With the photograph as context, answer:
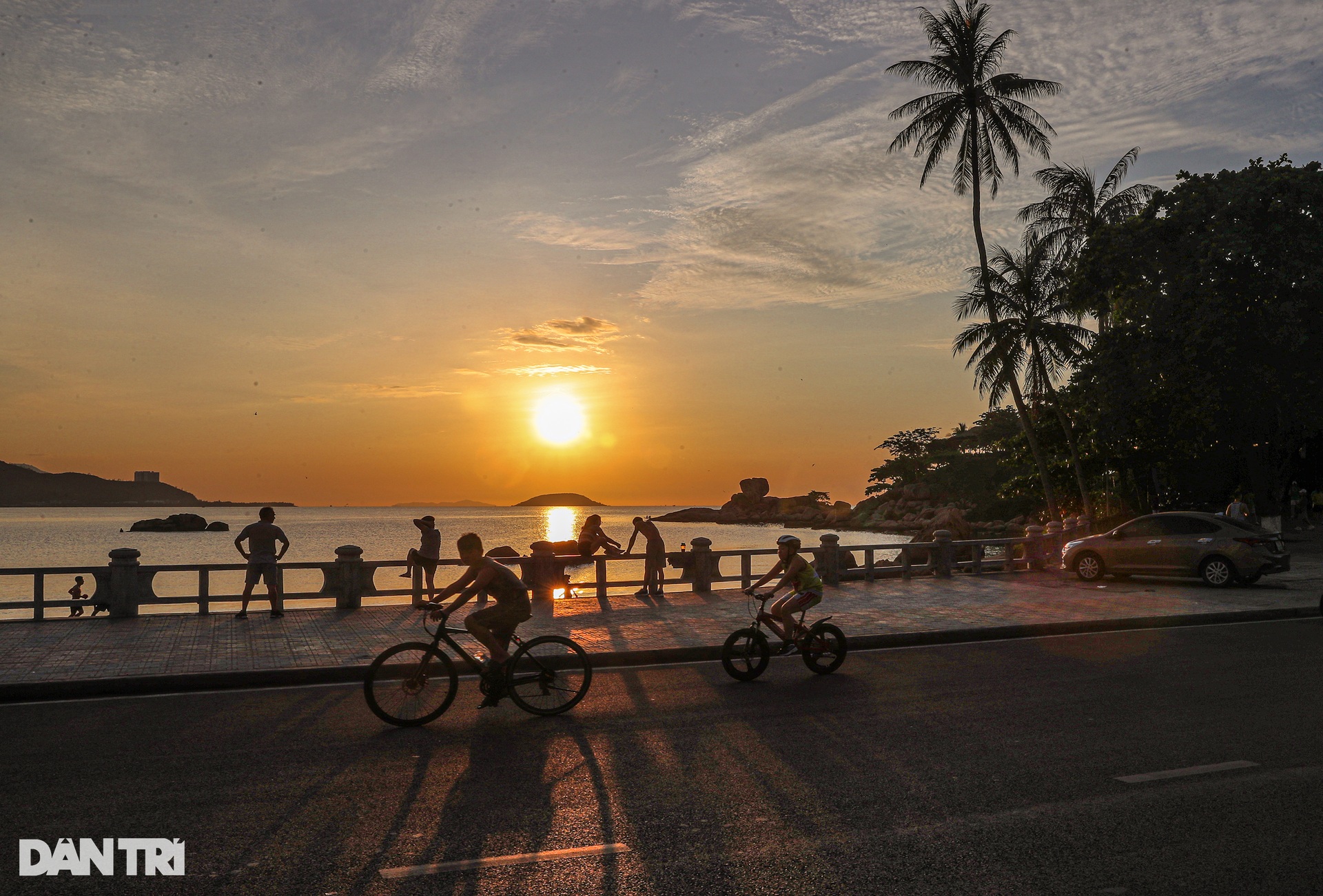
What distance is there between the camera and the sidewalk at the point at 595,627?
11.2 m

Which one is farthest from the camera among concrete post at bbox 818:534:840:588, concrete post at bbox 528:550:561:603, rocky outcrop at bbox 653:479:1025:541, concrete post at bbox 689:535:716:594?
rocky outcrop at bbox 653:479:1025:541

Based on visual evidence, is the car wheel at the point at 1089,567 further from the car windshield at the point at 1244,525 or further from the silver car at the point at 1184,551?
the car windshield at the point at 1244,525

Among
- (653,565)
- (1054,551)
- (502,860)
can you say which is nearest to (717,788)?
(502,860)

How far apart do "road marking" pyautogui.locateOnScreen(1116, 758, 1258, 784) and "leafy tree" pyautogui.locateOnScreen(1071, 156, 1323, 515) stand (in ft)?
85.3

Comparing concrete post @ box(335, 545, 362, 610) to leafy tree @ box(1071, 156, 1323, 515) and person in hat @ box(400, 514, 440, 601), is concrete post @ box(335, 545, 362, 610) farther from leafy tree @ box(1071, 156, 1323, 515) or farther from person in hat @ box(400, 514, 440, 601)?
leafy tree @ box(1071, 156, 1323, 515)

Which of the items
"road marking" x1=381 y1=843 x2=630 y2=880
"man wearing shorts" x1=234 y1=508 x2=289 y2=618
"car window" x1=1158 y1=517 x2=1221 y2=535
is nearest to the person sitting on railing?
"man wearing shorts" x1=234 y1=508 x2=289 y2=618

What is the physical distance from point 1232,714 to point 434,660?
736cm

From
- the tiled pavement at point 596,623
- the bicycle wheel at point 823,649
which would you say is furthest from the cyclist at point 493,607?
the bicycle wheel at point 823,649

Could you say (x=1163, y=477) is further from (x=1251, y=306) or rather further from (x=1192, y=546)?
(x=1192, y=546)

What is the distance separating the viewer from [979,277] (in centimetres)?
3872

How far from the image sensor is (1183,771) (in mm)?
6840

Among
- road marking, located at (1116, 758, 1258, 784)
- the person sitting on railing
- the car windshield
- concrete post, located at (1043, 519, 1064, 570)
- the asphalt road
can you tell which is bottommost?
road marking, located at (1116, 758, 1258, 784)

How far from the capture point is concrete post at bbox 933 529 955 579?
24594 millimetres

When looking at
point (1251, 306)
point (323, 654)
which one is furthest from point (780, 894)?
point (1251, 306)
